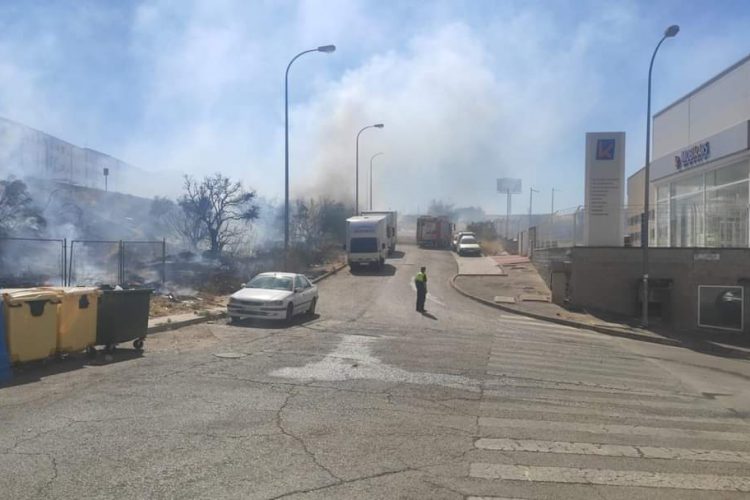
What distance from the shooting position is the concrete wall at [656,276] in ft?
61.8

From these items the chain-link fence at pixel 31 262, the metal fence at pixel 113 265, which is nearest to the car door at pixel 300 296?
the metal fence at pixel 113 265

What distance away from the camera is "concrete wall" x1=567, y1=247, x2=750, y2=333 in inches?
741

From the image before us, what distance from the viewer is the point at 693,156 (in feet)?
80.0

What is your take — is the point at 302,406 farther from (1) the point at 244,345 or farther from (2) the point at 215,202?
(2) the point at 215,202

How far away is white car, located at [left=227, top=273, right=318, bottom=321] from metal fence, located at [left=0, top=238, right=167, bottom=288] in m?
4.24

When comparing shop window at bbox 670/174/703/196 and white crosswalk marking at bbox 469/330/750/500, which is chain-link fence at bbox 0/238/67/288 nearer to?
white crosswalk marking at bbox 469/330/750/500

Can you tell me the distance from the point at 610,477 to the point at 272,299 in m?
11.8

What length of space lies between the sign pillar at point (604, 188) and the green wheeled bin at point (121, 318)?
615 inches

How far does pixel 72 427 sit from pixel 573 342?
11763mm

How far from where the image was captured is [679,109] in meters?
27.1

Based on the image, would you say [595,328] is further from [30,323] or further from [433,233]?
[433,233]

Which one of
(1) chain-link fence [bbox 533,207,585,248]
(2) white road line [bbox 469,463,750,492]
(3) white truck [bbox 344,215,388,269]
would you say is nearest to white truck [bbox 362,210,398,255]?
(3) white truck [bbox 344,215,388,269]

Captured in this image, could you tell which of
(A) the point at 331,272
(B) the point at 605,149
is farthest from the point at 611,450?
(A) the point at 331,272

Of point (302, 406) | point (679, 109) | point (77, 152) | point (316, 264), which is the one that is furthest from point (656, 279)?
point (77, 152)
